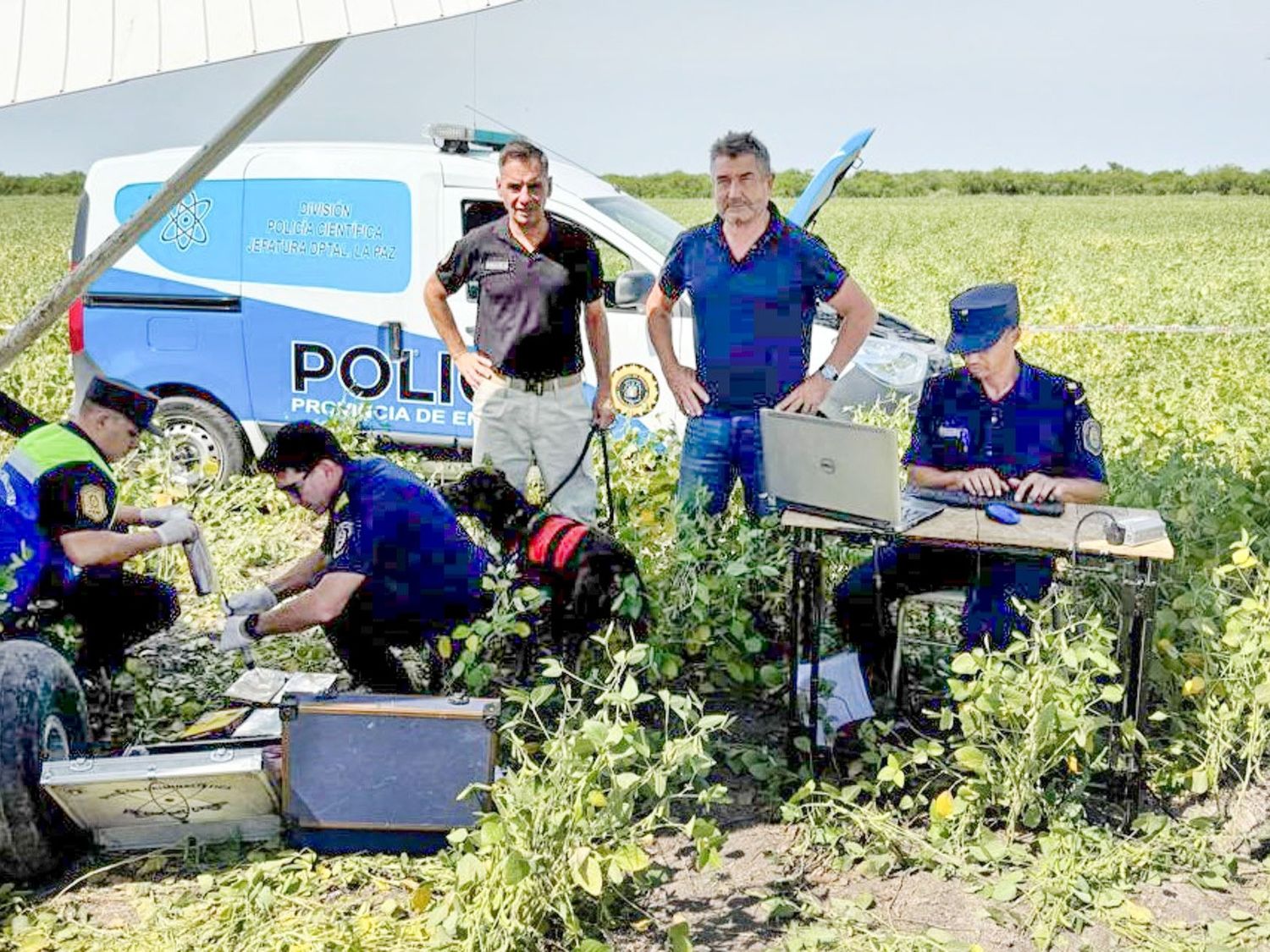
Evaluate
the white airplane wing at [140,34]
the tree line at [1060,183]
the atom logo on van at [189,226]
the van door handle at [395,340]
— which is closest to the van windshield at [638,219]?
the van door handle at [395,340]

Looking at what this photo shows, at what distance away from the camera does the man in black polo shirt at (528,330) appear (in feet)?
19.3

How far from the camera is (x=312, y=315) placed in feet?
26.8

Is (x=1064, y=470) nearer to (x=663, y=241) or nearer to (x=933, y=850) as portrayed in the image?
(x=933, y=850)

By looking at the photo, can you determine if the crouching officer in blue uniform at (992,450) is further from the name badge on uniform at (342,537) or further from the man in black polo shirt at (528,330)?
the name badge on uniform at (342,537)

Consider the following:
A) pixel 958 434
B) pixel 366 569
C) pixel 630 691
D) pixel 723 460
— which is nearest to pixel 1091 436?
pixel 958 434

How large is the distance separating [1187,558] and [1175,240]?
34045 mm

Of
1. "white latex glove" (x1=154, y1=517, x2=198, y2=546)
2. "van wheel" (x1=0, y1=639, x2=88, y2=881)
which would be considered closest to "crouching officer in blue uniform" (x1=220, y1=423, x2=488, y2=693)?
"white latex glove" (x1=154, y1=517, x2=198, y2=546)

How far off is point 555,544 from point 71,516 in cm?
170

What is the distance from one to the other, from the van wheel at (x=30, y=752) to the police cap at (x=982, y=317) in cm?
319

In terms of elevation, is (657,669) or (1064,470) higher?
(1064,470)

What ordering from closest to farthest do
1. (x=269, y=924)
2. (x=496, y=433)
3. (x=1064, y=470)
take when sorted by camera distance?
(x=269, y=924)
(x=1064, y=470)
(x=496, y=433)

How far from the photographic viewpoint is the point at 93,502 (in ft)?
15.5

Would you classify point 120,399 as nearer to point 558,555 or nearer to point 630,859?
point 558,555

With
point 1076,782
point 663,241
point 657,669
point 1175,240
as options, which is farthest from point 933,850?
point 1175,240
